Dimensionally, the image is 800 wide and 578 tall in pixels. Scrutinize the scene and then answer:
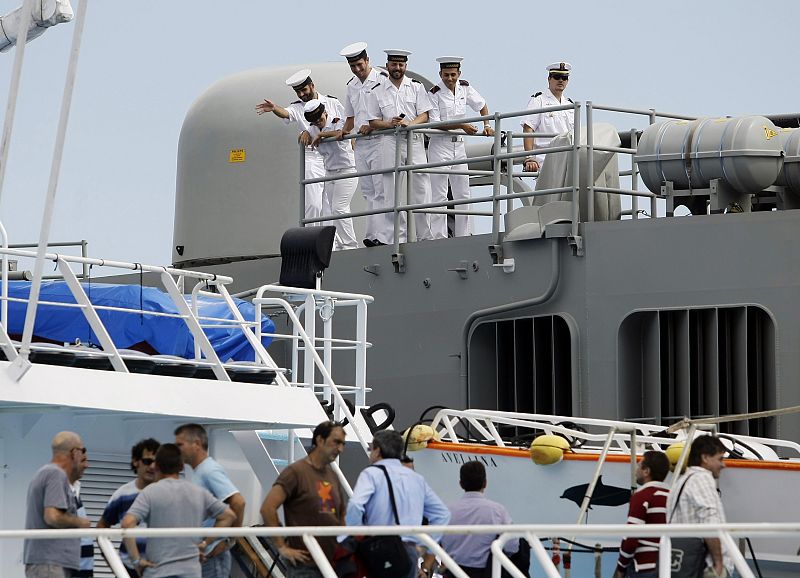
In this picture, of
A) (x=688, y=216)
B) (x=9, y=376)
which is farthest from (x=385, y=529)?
(x=688, y=216)

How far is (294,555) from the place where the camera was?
912 centimetres

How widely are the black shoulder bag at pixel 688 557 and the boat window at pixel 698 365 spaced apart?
5082 mm

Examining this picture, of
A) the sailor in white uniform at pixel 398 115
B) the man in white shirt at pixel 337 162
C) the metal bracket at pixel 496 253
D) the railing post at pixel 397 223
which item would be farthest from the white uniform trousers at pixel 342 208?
the metal bracket at pixel 496 253

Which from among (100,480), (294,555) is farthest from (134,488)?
(100,480)

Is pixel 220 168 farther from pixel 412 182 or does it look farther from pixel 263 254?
pixel 412 182

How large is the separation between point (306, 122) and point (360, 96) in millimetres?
1128

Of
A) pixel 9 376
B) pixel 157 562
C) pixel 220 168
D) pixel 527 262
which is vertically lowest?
pixel 157 562

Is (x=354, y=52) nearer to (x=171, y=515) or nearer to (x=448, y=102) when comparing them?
(x=448, y=102)

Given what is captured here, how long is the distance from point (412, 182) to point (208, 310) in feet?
11.0

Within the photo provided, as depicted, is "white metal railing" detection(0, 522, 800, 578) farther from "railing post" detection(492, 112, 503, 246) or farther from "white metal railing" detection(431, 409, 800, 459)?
"railing post" detection(492, 112, 503, 246)

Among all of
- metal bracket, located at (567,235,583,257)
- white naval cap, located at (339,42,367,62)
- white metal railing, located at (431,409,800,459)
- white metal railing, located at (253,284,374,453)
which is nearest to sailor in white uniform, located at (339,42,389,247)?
white naval cap, located at (339,42,367,62)

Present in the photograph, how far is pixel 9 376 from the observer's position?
10.0 metres

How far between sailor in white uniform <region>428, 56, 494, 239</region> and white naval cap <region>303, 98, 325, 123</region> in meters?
1.14

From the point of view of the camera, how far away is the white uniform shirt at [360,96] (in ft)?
56.0
